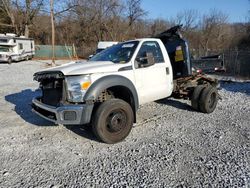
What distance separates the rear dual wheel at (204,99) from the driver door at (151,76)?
1.13m

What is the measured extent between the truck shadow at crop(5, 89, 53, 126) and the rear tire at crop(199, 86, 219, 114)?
3.94 meters

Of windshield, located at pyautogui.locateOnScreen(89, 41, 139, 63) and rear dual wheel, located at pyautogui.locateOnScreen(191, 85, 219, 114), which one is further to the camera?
rear dual wheel, located at pyautogui.locateOnScreen(191, 85, 219, 114)

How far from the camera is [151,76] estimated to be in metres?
5.98

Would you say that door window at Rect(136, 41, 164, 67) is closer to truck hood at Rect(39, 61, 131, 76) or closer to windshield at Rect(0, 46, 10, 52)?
truck hood at Rect(39, 61, 131, 76)

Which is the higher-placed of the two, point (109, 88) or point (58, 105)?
point (109, 88)

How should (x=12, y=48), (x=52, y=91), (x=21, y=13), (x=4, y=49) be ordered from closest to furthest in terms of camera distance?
(x=52, y=91), (x=4, y=49), (x=12, y=48), (x=21, y=13)

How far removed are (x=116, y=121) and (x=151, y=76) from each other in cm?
146

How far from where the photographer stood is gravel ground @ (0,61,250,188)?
12.4 feet

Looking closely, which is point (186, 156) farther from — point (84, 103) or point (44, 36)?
point (44, 36)

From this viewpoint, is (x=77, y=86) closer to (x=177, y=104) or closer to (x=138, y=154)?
(x=138, y=154)

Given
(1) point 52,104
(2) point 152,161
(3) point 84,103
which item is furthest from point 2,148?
(2) point 152,161

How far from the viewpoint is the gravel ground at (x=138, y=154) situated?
3.79 m

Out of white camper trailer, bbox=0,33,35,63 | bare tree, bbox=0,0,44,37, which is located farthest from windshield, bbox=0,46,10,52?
bare tree, bbox=0,0,44,37

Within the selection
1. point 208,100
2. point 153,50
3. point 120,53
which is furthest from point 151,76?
point 208,100
